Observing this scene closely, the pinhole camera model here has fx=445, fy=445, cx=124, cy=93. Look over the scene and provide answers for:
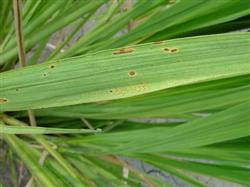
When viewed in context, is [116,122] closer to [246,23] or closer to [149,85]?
[246,23]

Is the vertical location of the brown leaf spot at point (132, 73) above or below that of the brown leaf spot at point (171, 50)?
below

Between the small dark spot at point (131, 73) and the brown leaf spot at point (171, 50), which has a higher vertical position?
the brown leaf spot at point (171, 50)

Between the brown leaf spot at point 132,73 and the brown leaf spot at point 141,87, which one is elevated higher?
the brown leaf spot at point 132,73

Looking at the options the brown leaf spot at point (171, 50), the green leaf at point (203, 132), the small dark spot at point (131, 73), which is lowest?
the green leaf at point (203, 132)

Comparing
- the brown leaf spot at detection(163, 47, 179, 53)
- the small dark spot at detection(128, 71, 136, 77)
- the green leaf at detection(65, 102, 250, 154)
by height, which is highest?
the brown leaf spot at detection(163, 47, 179, 53)

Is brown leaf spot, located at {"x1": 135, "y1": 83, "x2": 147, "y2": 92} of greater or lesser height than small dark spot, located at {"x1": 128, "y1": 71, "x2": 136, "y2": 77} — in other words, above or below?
below

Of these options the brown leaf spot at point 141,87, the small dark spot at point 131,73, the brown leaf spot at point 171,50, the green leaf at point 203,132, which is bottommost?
the green leaf at point 203,132

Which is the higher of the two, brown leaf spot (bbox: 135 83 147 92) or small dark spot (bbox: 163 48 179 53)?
small dark spot (bbox: 163 48 179 53)

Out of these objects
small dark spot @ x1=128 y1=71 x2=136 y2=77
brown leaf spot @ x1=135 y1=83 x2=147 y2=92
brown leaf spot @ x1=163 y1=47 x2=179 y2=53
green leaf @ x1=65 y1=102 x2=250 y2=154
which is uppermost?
brown leaf spot @ x1=163 y1=47 x2=179 y2=53

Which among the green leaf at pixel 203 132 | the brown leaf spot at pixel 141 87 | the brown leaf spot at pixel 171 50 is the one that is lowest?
the green leaf at pixel 203 132

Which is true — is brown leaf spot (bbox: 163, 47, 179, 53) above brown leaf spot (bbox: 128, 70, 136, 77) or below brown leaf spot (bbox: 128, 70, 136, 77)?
above

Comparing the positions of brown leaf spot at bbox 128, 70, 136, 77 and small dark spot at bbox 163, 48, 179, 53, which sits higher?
small dark spot at bbox 163, 48, 179, 53
